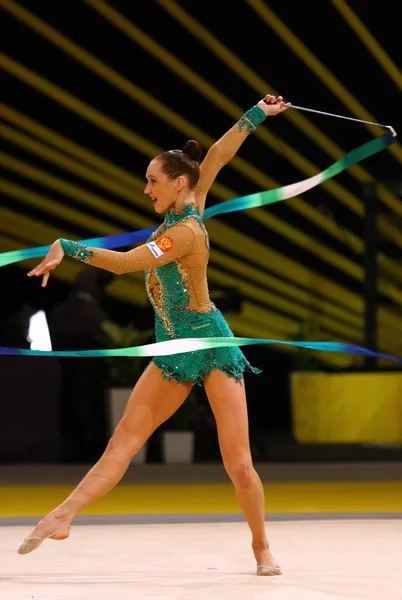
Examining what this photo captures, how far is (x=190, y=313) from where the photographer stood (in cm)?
413

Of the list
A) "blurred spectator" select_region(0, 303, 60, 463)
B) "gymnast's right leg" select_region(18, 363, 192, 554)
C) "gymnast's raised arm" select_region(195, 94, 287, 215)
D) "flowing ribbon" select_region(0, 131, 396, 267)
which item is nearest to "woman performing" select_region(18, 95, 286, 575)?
"gymnast's right leg" select_region(18, 363, 192, 554)

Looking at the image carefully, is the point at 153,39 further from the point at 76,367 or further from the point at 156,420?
the point at 156,420

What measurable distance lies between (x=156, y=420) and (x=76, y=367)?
17.9 feet

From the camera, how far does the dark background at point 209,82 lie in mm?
9930

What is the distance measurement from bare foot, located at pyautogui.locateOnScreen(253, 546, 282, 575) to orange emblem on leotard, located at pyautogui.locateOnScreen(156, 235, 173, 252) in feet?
3.65

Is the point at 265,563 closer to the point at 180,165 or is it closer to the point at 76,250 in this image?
the point at 76,250

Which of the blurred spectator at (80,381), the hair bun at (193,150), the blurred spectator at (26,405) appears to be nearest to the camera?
the hair bun at (193,150)

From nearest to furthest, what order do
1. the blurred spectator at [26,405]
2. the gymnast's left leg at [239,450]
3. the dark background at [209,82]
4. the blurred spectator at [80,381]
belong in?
the gymnast's left leg at [239,450] → the blurred spectator at [26,405] → the blurred spectator at [80,381] → the dark background at [209,82]

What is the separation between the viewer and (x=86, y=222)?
11.2 meters

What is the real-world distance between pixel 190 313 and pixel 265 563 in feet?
3.02

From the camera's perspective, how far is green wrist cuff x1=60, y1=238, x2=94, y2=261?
3.79 meters

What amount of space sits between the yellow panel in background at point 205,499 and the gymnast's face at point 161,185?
8.75ft

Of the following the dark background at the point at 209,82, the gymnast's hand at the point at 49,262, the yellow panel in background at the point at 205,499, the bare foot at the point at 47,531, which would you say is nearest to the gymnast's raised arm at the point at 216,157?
the gymnast's hand at the point at 49,262

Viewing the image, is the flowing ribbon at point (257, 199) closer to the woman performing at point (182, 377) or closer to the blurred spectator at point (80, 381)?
the woman performing at point (182, 377)
